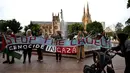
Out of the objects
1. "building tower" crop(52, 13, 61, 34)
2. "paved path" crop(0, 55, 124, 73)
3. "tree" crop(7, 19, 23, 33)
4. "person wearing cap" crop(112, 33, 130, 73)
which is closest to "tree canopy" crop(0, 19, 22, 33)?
"tree" crop(7, 19, 23, 33)

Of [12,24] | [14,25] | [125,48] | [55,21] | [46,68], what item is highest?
[55,21]

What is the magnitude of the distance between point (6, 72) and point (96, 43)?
6976mm

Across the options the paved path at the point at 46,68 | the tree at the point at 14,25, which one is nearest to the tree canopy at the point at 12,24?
the tree at the point at 14,25

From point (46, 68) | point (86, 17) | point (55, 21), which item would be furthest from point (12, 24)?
point (46, 68)

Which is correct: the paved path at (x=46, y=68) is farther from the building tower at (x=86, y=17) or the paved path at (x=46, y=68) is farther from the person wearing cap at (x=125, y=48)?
the building tower at (x=86, y=17)

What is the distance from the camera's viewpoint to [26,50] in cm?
1365

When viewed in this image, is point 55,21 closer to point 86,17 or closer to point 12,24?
point 86,17

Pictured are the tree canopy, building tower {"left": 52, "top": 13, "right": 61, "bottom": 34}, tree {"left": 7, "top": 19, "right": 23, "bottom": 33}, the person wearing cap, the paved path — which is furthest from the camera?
building tower {"left": 52, "top": 13, "right": 61, "bottom": 34}

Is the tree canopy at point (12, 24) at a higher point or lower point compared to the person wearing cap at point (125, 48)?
higher

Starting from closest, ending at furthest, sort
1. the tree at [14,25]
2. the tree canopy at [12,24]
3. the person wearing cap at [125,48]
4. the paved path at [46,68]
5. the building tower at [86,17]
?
the person wearing cap at [125,48], the paved path at [46,68], the tree canopy at [12,24], the tree at [14,25], the building tower at [86,17]

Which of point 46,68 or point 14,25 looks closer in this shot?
point 46,68

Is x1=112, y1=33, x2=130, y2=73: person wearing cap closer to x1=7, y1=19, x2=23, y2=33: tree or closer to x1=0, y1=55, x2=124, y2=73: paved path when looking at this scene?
x1=0, y1=55, x2=124, y2=73: paved path

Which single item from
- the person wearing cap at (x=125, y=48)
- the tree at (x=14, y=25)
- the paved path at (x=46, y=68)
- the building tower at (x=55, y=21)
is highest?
the building tower at (x=55, y=21)

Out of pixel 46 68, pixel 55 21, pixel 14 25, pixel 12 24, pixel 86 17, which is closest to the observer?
pixel 46 68
